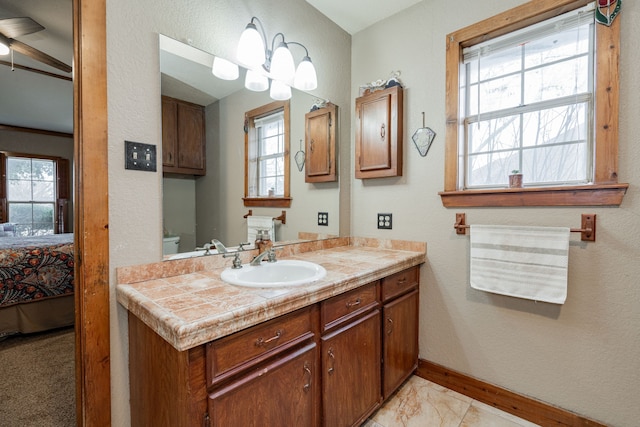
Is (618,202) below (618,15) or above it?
below

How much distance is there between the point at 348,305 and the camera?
133 centimetres

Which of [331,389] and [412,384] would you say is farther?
[412,384]

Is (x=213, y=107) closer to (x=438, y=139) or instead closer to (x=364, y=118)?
Result: (x=364, y=118)

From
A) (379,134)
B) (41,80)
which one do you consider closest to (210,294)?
(379,134)

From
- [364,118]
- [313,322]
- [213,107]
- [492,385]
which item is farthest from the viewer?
[364,118]

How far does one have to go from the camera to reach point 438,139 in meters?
1.84

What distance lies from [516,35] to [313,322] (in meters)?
1.92

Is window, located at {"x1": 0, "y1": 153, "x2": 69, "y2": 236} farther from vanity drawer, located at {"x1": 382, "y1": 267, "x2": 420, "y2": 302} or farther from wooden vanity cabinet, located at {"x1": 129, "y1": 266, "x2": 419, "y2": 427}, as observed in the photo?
vanity drawer, located at {"x1": 382, "y1": 267, "x2": 420, "y2": 302}

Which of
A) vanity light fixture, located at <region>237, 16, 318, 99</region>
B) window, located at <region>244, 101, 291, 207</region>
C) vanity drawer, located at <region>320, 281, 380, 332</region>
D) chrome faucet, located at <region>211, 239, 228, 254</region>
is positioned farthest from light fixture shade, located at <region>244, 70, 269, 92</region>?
vanity drawer, located at <region>320, 281, 380, 332</region>

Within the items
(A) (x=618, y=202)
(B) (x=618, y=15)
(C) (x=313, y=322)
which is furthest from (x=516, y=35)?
(C) (x=313, y=322)

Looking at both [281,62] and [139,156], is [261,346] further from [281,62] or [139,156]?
[281,62]

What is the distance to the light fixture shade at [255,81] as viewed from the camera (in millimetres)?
1644

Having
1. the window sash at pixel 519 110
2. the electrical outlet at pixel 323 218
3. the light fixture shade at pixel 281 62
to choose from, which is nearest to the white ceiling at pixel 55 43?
the light fixture shade at pixel 281 62

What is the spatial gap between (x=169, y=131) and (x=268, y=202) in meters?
0.71
